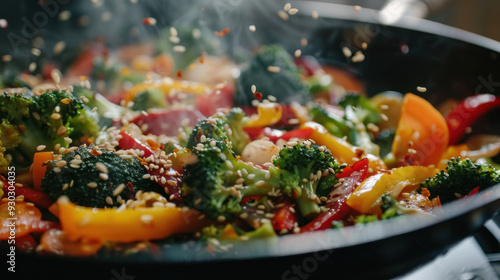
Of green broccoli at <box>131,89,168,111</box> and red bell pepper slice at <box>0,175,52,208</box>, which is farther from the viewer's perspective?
green broccoli at <box>131,89,168,111</box>

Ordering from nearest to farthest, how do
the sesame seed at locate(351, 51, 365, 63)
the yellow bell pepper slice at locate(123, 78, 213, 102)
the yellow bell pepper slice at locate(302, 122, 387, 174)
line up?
the yellow bell pepper slice at locate(302, 122, 387, 174) < the yellow bell pepper slice at locate(123, 78, 213, 102) < the sesame seed at locate(351, 51, 365, 63)

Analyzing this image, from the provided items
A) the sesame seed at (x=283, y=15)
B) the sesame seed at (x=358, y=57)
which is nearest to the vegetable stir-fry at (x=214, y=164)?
the sesame seed at (x=358, y=57)

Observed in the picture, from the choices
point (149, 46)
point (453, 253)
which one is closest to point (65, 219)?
point (453, 253)

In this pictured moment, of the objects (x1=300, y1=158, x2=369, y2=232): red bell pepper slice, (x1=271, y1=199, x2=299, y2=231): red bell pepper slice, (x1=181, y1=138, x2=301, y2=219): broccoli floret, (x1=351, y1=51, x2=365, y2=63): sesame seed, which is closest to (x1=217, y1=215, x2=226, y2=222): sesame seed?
(x1=181, y1=138, x2=301, y2=219): broccoli floret

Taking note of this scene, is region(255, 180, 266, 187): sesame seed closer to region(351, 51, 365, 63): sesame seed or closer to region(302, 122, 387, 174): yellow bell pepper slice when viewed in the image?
region(302, 122, 387, 174): yellow bell pepper slice

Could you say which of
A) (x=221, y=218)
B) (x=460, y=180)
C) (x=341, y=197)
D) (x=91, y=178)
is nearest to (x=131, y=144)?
(x=91, y=178)

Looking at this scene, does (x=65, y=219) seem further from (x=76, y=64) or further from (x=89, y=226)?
(x=76, y=64)

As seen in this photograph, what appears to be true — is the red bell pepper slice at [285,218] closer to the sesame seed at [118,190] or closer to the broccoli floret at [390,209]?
the broccoli floret at [390,209]
